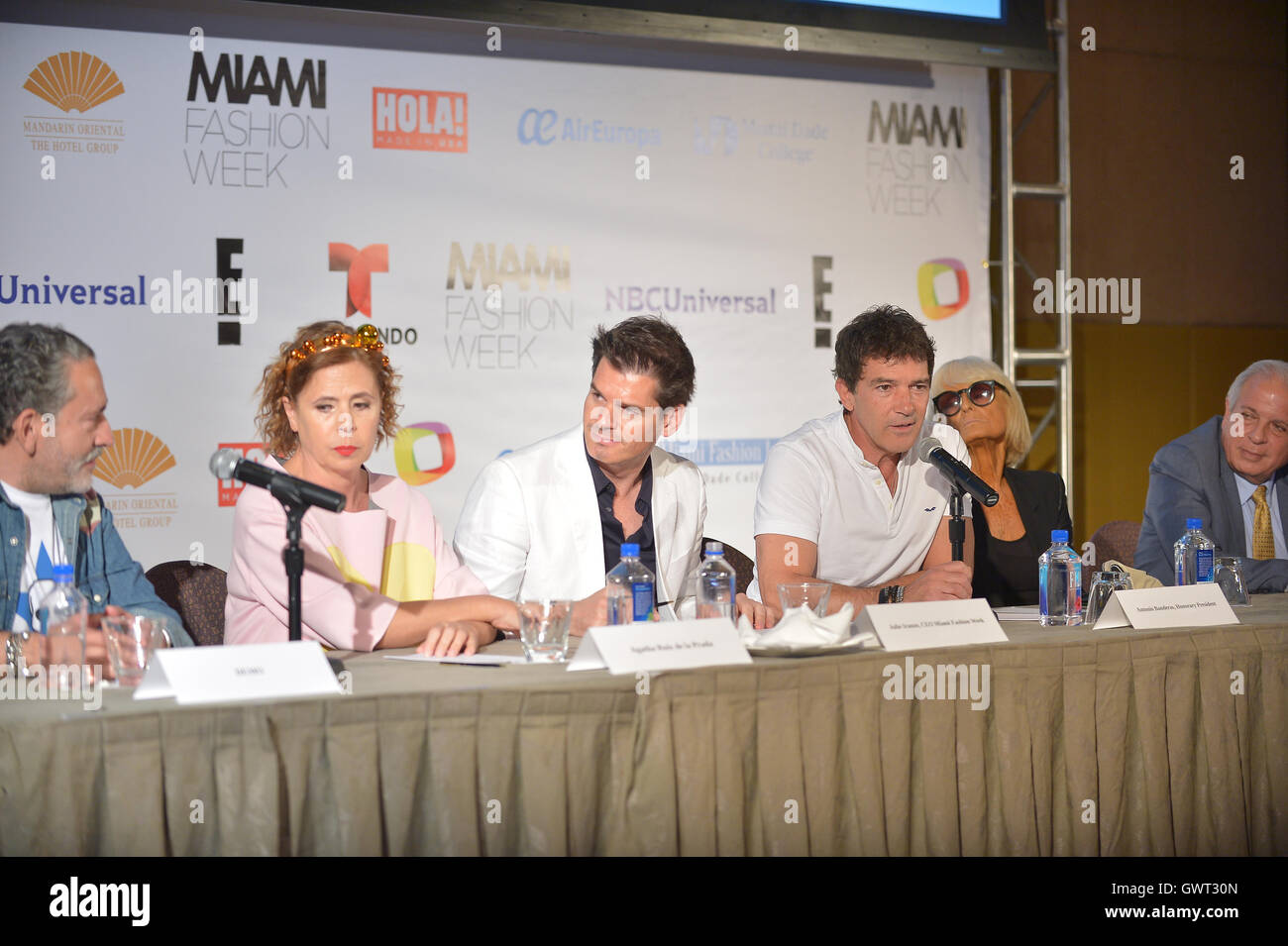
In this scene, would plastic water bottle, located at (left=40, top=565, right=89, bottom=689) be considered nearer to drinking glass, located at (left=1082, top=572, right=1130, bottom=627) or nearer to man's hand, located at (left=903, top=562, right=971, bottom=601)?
man's hand, located at (left=903, top=562, right=971, bottom=601)

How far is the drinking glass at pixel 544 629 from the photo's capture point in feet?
6.22

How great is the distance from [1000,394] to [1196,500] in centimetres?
60

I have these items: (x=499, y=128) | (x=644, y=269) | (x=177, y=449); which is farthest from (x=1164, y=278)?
(x=177, y=449)

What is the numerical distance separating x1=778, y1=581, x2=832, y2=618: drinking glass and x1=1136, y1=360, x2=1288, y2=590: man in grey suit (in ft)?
4.43

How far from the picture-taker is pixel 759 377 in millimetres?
4109

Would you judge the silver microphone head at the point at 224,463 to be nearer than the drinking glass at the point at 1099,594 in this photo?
Yes

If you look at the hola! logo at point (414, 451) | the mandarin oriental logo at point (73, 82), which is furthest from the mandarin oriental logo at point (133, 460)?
the mandarin oriental logo at point (73, 82)

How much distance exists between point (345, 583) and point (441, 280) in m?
1.81

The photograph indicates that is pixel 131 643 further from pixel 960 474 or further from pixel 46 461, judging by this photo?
pixel 960 474

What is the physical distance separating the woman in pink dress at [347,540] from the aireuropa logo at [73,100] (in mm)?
1549

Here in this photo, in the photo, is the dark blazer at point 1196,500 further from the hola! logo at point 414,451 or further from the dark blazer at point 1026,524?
the hola! logo at point 414,451

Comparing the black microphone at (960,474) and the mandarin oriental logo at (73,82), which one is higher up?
the mandarin oriental logo at (73,82)

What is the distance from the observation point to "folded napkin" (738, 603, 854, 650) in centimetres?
184
